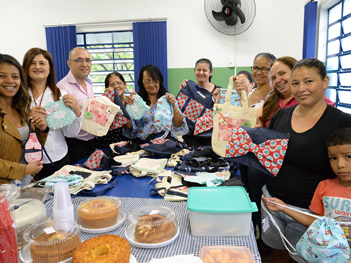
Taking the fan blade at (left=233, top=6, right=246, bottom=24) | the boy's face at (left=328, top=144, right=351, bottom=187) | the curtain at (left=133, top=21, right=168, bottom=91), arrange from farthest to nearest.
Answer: the curtain at (left=133, top=21, right=168, bottom=91)
the fan blade at (left=233, top=6, right=246, bottom=24)
the boy's face at (left=328, top=144, right=351, bottom=187)

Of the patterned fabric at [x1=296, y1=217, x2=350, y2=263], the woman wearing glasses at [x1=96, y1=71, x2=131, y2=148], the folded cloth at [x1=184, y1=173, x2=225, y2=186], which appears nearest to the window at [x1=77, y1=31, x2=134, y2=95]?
the woman wearing glasses at [x1=96, y1=71, x2=131, y2=148]

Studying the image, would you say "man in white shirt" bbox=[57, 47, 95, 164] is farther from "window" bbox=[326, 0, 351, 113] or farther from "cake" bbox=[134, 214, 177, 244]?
"window" bbox=[326, 0, 351, 113]

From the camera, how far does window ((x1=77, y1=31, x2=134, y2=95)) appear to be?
495cm

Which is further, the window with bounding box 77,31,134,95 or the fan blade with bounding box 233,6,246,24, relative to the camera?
the window with bounding box 77,31,134,95

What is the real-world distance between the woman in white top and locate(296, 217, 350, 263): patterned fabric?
1943 millimetres

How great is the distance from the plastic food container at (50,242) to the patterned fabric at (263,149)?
106cm

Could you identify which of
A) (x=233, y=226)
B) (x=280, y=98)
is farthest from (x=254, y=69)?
(x=233, y=226)

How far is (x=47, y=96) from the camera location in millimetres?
2131

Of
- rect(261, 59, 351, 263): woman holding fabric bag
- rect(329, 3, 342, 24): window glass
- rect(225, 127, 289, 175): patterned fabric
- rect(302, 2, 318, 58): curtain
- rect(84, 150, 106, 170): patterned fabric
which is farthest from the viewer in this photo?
rect(302, 2, 318, 58): curtain

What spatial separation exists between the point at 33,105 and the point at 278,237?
2.11m

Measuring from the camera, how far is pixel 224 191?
129 centimetres

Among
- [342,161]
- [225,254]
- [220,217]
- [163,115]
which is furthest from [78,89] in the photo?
[342,161]

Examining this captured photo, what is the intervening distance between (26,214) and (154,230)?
0.59m

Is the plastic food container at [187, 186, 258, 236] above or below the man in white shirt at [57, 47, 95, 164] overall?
below
